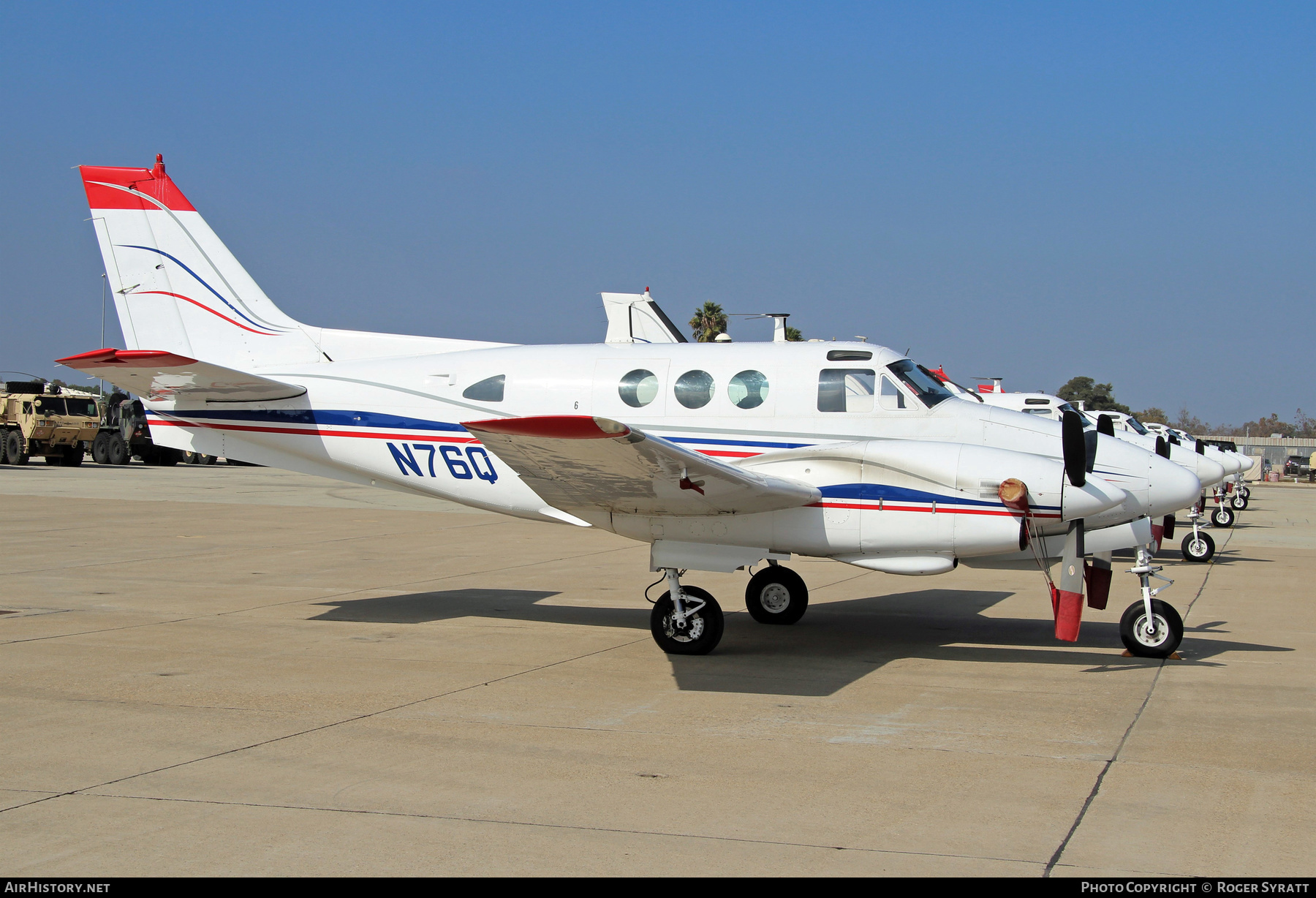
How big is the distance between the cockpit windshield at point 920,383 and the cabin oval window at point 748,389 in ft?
3.79

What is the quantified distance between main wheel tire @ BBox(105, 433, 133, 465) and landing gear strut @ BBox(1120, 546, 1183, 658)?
37317 mm

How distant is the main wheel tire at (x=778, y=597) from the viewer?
420 inches

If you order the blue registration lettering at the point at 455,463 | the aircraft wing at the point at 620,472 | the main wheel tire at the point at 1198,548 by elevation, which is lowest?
the main wheel tire at the point at 1198,548

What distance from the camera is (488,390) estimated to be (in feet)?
34.4

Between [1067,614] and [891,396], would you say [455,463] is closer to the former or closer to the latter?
[891,396]

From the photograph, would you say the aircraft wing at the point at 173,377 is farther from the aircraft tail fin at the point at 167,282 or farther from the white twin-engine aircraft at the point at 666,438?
the aircraft tail fin at the point at 167,282

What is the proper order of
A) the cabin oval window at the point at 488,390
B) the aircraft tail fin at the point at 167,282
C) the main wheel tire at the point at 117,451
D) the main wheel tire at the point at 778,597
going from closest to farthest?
the cabin oval window at the point at 488,390 < the main wheel tire at the point at 778,597 < the aircraft tail fin at the point at 167,282 < the main wheel tire at the point at 117,451

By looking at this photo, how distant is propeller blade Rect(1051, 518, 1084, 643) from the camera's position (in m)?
8.23

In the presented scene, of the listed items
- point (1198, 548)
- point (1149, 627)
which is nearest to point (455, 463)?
point (1149, 627)

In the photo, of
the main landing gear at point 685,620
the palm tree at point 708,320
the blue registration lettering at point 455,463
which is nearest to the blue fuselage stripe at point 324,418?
the blue registration lettering at point 455,463

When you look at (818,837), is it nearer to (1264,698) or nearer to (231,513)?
(1264,698)

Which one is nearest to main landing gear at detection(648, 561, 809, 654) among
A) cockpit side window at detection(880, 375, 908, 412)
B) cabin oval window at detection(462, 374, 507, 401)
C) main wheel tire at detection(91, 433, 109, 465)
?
cockpit side window at detection(880, 375, 908, 412)

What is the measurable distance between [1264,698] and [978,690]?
78.2 inches
